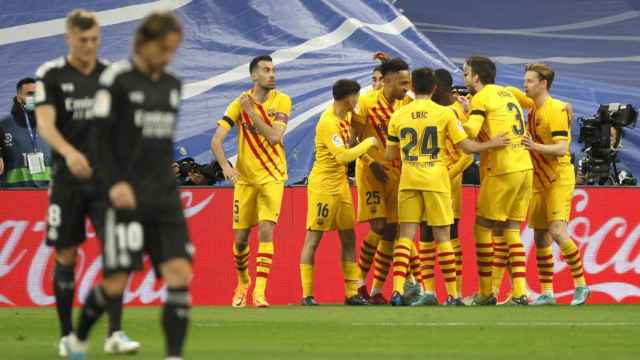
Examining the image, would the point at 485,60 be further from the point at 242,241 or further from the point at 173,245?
the point at 173,245

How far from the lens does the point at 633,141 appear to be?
19547 millimetres

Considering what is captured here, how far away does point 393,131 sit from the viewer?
14.6 meters

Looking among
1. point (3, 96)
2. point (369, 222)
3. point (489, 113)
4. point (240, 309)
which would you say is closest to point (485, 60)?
point (489, 113)

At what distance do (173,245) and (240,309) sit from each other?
6868mm

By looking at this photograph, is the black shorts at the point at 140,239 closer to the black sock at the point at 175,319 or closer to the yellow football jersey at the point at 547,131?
the black sock at the point at 175,319

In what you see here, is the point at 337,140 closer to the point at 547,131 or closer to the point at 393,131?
the point at 393,131

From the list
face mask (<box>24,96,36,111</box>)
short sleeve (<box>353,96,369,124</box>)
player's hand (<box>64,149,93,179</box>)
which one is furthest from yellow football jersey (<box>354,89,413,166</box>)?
player's hand (<box>64,149,93,179</box>)

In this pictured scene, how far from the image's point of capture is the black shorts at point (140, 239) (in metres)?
7.89

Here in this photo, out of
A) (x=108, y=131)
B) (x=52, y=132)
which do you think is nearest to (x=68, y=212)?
(x=52, y=132)

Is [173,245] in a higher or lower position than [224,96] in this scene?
lower

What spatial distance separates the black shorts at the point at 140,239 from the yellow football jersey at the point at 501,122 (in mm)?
7004

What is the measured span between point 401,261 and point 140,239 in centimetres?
692

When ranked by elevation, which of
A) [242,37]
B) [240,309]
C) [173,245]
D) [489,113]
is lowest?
[240,309]

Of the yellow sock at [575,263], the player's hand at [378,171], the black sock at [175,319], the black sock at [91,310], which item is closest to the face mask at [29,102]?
the player's hand at [378,171]
